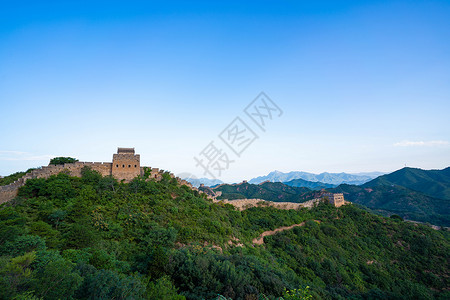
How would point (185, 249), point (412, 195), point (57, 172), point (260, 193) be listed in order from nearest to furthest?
point (185, 249) < point (57, 172) < point (412, 195) < point (260, 193)

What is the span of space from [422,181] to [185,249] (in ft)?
431

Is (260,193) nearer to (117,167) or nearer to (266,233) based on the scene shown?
(266,233)

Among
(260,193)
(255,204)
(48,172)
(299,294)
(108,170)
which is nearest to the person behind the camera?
(299,294)

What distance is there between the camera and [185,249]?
13.0m

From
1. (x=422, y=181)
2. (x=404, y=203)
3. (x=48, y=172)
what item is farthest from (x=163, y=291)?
(x=422, y=181)

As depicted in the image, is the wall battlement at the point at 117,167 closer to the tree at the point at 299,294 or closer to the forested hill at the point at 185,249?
the forested hill at the point at 185,249

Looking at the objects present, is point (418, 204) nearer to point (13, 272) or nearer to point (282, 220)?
point (282, 220)

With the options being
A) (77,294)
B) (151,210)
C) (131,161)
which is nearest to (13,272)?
(77,294)

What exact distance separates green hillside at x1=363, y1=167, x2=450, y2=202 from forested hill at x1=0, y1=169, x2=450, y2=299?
A: 80758 mm

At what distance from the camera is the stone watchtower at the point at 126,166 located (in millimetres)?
21500

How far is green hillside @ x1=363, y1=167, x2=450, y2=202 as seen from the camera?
8812 cm

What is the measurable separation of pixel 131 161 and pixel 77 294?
15.1m

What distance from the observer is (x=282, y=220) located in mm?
28594

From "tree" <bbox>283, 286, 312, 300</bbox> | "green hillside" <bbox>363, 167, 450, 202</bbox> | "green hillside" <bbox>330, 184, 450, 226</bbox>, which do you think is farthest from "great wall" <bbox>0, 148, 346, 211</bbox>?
"green hillside" <bbox>363, 167, 450, 202</bbox>
